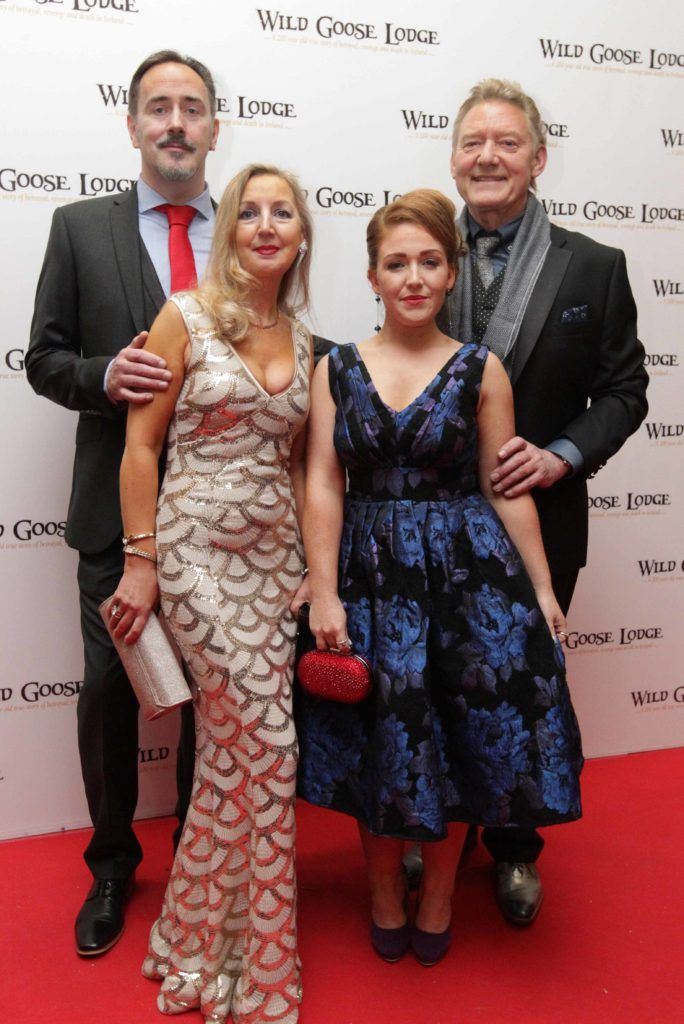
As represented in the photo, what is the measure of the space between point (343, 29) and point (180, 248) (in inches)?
45.1

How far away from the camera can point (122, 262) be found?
2.34m

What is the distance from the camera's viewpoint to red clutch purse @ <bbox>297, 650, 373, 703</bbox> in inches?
78.4

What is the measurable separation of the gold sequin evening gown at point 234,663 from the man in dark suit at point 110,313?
0.36 m

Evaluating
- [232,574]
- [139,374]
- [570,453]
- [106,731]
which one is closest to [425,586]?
[232,574]

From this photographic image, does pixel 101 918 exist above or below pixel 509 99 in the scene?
below

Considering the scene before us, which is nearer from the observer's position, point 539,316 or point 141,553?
point 141,553

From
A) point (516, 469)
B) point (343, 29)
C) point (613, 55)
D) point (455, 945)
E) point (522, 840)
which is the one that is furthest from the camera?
point (613, 55)

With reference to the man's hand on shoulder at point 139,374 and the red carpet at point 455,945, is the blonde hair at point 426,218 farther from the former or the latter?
the red carpet at point 455,945

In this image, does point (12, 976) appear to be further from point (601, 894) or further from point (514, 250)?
point (514, 250)

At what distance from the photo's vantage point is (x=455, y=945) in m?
2.36

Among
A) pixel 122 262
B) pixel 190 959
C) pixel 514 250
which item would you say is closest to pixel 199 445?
pixel 122 262

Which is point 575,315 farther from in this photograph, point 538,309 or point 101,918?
point 101,918

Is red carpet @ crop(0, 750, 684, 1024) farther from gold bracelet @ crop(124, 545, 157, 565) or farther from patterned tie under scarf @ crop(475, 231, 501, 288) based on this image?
patterned tie under scarf @ crop(475, 231, 501, 288)

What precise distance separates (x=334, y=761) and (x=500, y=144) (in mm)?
1562
